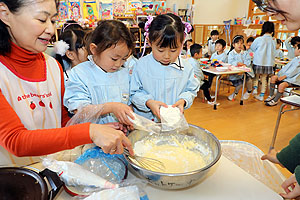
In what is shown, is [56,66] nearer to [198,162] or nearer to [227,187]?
[198,162]

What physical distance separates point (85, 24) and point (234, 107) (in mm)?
4421

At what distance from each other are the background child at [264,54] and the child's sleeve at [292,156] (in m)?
3.92

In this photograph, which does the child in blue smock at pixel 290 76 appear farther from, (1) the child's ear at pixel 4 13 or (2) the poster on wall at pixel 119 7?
(2) the poster on wall at pixel 119 7

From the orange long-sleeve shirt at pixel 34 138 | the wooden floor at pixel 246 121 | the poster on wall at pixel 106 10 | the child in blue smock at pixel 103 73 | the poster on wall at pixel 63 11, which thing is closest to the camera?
the orange long-sleeve shirt at pixel 34 138

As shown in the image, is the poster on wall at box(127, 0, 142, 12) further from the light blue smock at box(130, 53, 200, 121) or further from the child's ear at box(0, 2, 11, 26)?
the child's ear at box(0, 2, 11, 26)

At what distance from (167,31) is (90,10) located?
17.0ft

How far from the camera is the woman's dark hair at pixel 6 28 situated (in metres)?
0.73

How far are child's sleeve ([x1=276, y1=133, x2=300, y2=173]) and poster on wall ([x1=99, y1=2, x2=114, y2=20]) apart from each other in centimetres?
581

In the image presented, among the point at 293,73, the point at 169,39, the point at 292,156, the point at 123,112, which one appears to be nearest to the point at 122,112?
the point at 123,112

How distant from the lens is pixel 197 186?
0.78 metres

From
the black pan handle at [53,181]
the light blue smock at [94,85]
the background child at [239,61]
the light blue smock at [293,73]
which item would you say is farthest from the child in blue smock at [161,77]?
the background child at [239,61]

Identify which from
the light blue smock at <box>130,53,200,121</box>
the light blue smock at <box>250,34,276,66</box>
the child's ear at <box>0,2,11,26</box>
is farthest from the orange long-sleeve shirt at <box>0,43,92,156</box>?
the light blue smock at <box>250,34,276,66</box>

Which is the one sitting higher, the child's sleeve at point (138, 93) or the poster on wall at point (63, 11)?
the poster on wall at point (63, 11)

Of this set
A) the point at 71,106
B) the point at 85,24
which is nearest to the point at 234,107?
the point at 71,106
